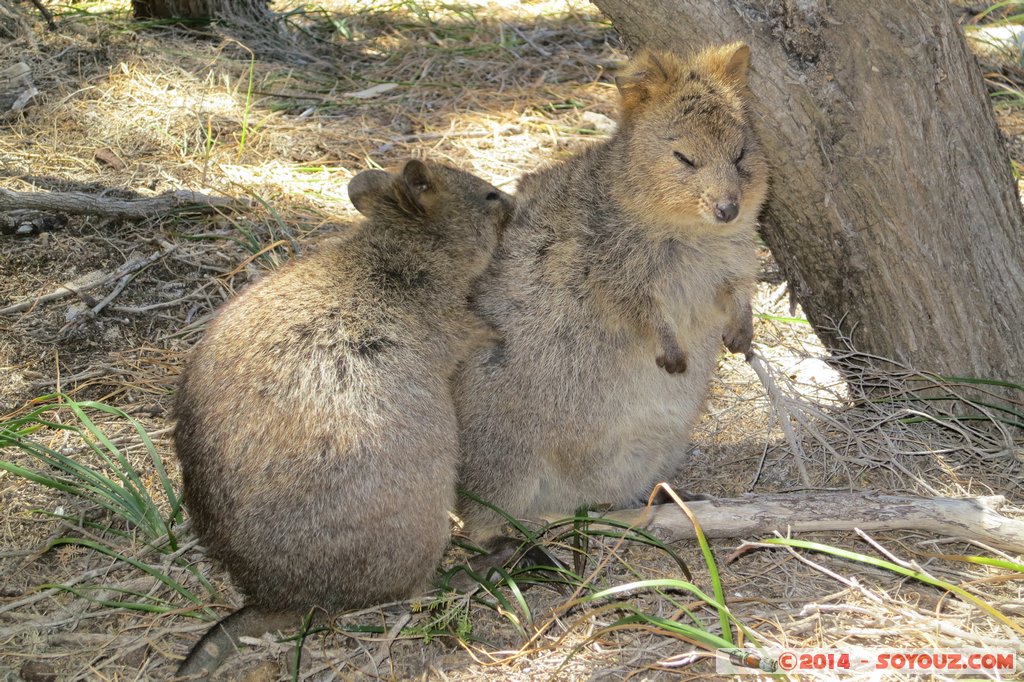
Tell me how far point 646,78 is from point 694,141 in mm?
331

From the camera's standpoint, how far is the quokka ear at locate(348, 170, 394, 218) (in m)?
3.89

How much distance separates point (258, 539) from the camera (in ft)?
10.4

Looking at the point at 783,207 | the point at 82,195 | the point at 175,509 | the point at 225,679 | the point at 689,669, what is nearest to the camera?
the point at 689,669

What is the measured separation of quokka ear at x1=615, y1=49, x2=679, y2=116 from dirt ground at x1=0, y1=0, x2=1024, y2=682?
134 centimetres

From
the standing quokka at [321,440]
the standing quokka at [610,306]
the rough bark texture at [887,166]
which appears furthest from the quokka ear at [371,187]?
the rough bark texture at [887,166]

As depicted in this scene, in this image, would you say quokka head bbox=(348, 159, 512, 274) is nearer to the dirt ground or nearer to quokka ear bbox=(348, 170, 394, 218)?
quokka ear bbox=(348, 170, 394, 218)

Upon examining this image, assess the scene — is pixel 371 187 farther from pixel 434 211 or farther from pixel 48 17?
pixel 48 17

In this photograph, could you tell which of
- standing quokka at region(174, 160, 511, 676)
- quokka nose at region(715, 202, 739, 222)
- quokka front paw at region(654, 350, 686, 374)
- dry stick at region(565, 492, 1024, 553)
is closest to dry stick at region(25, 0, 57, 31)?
standing quokka at region(174, 160, 511, 676)

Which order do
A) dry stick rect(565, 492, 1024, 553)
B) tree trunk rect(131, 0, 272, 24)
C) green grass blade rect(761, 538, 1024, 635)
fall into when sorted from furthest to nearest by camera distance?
1. tree trunk rect(131, 0, 272, 24)
2. dry stick rect(565, 492, 1024, 553)
3. green grass blade rect(761, 538, 1024, 635)

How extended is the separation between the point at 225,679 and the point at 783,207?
9.22ft

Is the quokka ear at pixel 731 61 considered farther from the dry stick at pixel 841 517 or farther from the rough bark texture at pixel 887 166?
the dry stick at pixel 841 517

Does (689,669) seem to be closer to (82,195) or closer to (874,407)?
(874,407)

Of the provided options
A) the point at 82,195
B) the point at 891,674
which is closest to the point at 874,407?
the point at 891,674

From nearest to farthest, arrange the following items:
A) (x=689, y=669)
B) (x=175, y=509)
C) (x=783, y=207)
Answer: (x=689, y=669), (x=175, y=509), (x=783, y=207)
